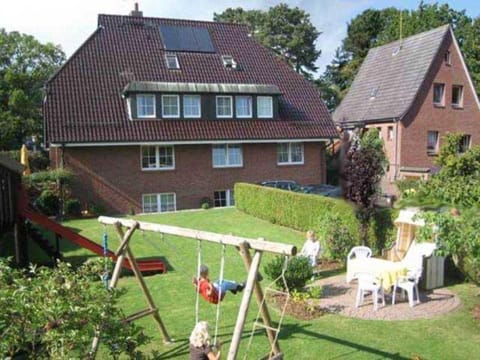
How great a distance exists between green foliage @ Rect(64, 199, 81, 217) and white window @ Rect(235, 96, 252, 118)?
10107 millimetres

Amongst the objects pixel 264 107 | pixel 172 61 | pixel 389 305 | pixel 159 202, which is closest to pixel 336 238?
pixel 389 305

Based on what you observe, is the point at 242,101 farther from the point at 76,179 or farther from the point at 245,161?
the point at 76,179

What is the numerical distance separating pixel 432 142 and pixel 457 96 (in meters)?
4.12

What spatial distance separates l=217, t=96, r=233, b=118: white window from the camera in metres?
26.8

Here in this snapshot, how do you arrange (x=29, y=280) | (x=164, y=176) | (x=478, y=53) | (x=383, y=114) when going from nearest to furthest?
(x=29, y=280)
(x=164, y=176)
(x=383, y=114)
(x=478, y=53)

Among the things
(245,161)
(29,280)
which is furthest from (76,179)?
(29,280)

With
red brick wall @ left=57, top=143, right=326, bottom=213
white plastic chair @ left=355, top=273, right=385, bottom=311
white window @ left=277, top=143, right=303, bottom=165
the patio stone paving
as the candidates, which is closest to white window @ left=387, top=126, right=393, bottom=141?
red brick wall @ left=57, top=143, right=326, bottom=213

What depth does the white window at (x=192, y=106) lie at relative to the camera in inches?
Answer: 1021

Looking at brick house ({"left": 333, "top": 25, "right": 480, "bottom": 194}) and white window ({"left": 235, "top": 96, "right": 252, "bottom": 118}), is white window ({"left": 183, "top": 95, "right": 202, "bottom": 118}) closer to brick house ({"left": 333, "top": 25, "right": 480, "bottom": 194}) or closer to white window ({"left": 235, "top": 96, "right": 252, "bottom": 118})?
white window ({"left": 235, "top": 96, "right": 252, "bottom": 118})

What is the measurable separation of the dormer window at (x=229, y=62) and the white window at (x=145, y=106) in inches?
225

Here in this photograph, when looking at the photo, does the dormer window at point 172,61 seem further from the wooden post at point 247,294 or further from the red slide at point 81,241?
the wooden post at point 247,294

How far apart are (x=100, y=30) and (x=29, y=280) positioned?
80.6ft

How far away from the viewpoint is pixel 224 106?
2694cm

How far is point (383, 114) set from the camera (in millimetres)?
32500
